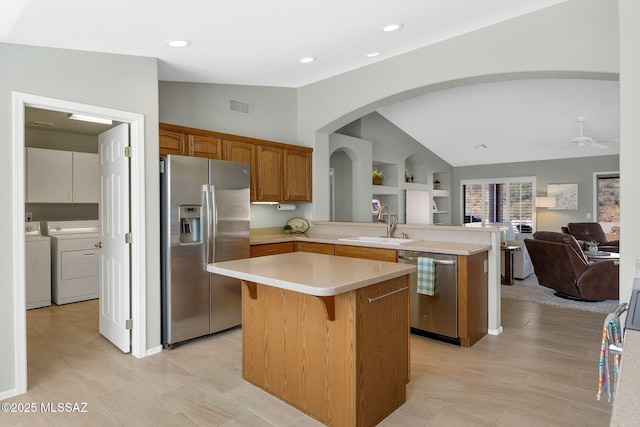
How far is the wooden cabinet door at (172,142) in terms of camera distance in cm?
366

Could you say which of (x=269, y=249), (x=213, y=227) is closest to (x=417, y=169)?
(x=269, y=249)

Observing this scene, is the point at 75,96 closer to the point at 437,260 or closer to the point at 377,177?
the point at 437,260

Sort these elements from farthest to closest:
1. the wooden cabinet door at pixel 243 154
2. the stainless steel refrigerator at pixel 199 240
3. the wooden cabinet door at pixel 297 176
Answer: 1. the wooden cabinet door at pixel 297 176
2. the wooden cabinet door at pixel 243 154
3. the stainless steel refrigerator at pixel 199 240

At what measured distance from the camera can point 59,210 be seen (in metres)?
5.61

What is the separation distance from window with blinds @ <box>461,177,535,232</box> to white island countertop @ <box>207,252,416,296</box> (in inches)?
304

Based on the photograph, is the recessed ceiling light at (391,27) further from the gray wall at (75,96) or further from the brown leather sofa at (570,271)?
the brown leather sofa at (570,271)

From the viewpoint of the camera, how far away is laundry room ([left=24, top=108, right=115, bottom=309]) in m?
4.86

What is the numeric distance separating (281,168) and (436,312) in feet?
A: 8.37

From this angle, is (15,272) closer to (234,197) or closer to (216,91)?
(234,197)

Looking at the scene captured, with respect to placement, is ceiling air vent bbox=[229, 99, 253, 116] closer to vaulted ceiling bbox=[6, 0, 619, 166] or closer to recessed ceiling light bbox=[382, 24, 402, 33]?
vaulted ceiling bbox=[6, 0, 619, 166]

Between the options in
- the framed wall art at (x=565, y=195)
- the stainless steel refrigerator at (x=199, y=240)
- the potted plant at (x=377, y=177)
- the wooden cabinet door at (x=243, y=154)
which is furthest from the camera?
the framed wall art at (x=565, y=195)

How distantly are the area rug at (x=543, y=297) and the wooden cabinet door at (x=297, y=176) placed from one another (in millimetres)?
3124

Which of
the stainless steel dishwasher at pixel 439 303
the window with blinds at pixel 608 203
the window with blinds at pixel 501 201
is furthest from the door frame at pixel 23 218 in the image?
the window with blinds at pixel 608 203

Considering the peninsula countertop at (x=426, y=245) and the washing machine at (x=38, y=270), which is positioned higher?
the peninsula countertop at (x=426, y=245)
